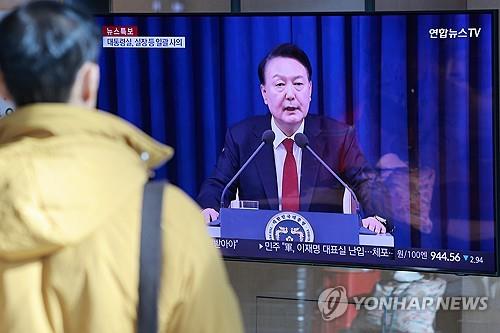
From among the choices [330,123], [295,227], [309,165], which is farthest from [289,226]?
[330,123]

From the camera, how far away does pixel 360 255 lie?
4168mm

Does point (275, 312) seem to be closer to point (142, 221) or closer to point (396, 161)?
point (396, 161)

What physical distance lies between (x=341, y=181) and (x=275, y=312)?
3.40ft

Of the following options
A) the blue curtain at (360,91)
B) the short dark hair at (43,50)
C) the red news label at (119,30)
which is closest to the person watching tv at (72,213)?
the short dark hair at (43,50)

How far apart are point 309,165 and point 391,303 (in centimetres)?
95

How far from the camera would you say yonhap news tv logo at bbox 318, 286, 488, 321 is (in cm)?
448

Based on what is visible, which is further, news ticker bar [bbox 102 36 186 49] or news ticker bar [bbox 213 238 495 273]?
news ticker bar [bbox 102 36 186 49]

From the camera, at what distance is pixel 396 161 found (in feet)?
13.4

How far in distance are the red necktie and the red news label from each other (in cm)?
99

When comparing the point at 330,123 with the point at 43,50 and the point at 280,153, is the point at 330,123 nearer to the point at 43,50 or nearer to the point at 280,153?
the point at 280,153

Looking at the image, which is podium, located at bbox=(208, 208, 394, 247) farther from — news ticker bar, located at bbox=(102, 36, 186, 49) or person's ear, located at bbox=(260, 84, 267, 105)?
news ticker bar, located at bbox=(102, 36, 186, 49)

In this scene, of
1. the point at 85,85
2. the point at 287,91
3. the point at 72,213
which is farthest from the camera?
the point at 287,91

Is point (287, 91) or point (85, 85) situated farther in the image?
point (287, 91)

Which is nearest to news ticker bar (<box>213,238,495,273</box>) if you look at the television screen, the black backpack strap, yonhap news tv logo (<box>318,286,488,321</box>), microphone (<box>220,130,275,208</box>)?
the television screen
